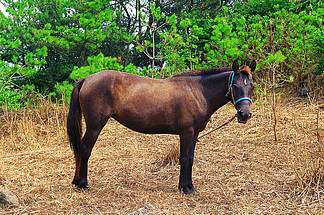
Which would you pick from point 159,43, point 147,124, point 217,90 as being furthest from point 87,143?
point 159,43

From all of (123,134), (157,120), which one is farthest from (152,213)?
(123,134)

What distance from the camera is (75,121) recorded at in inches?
154

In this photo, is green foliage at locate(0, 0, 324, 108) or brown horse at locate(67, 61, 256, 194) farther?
green foliage at locate(0, 0, 324, 108)

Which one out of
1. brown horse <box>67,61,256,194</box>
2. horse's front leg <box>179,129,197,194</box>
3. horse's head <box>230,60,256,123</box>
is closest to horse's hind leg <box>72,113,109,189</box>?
brown horse <box>67,61,256,194</box>

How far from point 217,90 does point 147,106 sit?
3.05ft

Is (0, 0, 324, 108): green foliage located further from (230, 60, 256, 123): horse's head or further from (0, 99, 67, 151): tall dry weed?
(230, 60, 256, 123): horse's head

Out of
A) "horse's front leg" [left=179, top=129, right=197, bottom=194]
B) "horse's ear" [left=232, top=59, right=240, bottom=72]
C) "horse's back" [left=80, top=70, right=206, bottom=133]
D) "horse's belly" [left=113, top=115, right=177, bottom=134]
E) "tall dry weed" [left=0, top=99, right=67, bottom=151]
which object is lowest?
"tall dry weed" [left=0, top=99, right=67, bottom=151]

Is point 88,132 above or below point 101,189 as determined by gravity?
above

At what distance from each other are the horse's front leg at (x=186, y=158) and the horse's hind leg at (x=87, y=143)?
103 centimetres

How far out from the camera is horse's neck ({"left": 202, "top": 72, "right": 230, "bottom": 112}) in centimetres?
386

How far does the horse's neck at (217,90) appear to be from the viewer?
3.86 m

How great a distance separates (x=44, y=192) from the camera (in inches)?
148

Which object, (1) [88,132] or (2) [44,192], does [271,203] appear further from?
(2) [44,192]

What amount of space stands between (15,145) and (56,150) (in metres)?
1.06
